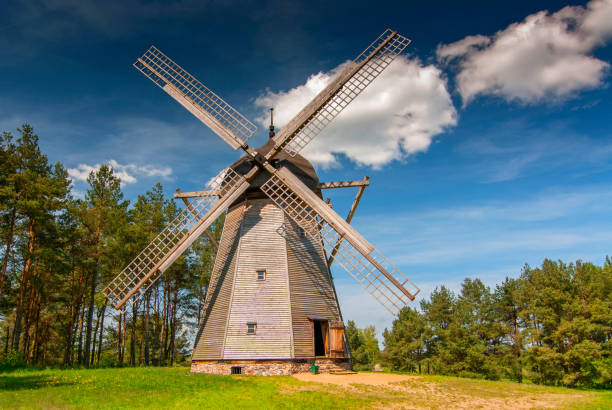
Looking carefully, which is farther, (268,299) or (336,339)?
(336,339)

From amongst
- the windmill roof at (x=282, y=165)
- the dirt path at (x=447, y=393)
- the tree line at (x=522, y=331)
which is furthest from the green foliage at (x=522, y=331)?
the windmill roof at (x=282, y=165)

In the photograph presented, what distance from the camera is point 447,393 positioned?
51.4ft

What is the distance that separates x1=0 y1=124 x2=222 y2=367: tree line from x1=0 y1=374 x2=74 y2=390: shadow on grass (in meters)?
5.74

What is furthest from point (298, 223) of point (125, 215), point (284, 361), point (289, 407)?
point (125, 215)

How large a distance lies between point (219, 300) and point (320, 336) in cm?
582

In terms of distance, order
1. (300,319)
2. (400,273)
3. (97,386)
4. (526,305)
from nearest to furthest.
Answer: (97,386), (400,273), (300,319), (526,305)

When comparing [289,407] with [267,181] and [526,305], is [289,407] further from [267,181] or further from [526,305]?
[526,305]

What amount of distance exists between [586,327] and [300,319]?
26053 mm

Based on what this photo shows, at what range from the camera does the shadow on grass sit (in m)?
15.3

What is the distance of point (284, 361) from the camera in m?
18.5

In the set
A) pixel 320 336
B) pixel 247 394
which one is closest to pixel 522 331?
pixel 320 336

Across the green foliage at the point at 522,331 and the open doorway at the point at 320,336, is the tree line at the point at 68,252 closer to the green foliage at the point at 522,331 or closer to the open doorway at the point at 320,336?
the open doorway at the point at 320,336

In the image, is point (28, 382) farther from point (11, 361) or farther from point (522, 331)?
point (522, 331)

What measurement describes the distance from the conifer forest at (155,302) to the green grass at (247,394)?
10.5 m
